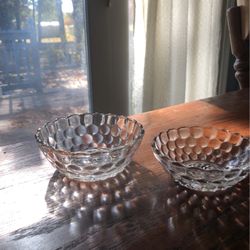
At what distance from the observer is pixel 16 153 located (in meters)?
0.58

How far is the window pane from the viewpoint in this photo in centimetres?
131

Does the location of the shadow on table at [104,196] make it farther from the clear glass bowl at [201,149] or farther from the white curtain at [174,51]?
the white curtain at [174,51]

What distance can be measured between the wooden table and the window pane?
0.88m

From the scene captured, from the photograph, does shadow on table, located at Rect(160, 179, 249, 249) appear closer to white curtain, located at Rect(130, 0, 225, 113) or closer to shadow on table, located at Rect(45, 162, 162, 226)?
shadow on table, located at Rect(45, 162, 162, 226)

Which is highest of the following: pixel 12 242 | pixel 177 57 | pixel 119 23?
pixel 119 23

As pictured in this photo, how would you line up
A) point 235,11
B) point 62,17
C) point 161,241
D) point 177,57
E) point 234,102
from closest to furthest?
point 161,241
point 234,102
point 235,11
point 62,17
point 177,57

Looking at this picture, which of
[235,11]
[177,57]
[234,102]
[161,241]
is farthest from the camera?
[177,57]

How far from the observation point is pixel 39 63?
140 centimetres

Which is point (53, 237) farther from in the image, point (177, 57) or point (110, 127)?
point (177, 57)

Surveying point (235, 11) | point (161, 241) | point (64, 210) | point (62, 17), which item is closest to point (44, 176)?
point (64, 210)

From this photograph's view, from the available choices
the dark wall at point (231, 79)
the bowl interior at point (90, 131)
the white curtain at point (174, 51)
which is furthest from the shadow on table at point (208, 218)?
the dark wall at point (231, 79)

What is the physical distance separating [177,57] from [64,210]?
119 cm

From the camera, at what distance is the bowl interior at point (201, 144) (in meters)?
0.56

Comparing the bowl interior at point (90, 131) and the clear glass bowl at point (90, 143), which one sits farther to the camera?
the bowl interior at point (90, 131)
